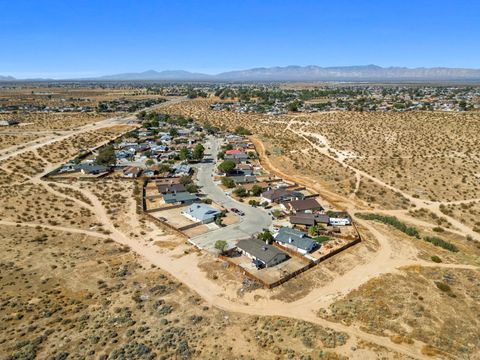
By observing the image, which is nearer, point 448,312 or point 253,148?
point 448,312

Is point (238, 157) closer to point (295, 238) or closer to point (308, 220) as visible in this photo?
point (308, 220)

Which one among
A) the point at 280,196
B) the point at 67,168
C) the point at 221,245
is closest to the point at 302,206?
the point at 280,196

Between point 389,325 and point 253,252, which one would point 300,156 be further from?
point 389,325

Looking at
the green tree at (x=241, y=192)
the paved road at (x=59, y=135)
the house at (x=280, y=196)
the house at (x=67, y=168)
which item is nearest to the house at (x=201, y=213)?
the green tree at (x=241, y=192)

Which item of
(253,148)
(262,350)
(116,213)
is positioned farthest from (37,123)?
(262,350)

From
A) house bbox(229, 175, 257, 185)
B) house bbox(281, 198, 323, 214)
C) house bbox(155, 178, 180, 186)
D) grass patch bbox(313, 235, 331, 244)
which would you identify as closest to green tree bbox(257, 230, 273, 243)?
grass patch bbox(313, 235, 331, 244)

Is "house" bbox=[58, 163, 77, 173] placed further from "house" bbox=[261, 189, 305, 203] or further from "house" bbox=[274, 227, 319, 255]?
"house" bbox=[274, 227, 319, 255]
